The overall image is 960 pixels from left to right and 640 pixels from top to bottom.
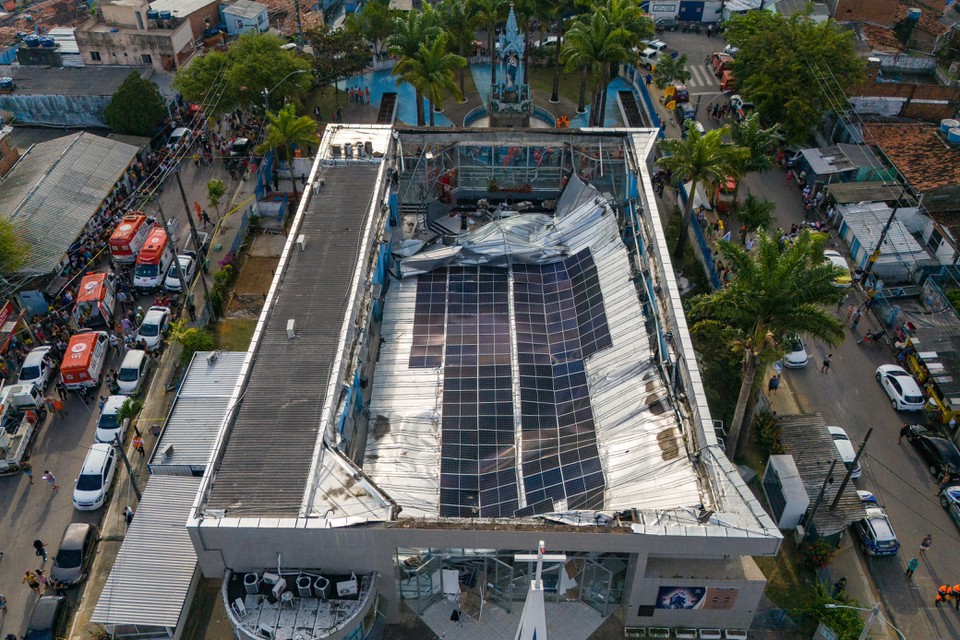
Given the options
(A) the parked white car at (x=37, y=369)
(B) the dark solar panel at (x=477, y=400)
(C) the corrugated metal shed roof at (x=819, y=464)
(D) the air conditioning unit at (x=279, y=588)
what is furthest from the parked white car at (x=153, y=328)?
(C) the corrugated metal shed roof at (x=819, y=464)

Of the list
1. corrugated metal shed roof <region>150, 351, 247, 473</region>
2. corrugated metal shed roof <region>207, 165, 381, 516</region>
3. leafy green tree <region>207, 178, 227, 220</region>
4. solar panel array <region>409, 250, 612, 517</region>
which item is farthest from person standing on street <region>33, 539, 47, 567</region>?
leafy green tree <region>207, 178, 227, 220</region>

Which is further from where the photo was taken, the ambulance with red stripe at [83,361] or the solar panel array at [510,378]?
the ambulance with red stripe at [83,361]

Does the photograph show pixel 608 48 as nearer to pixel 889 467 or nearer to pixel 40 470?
pixel 889 467

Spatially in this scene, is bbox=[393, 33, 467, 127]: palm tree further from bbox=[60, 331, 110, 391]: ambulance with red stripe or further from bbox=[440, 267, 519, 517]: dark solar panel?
bbox=[60, 331, 110, 391]: ambulance with red stripe

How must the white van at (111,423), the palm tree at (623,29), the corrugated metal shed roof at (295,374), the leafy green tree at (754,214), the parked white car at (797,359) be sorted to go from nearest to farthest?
the corrugated metal shed roof at (295,374), the white van at (111,423), the parked white car at (797,359), the leafy green tree at (754,214), the palm tree at (623,29)

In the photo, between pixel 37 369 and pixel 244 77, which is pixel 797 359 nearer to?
pixel 37 369

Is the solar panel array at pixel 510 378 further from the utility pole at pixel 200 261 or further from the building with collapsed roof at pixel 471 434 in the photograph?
the utility pole at pixel 200 261

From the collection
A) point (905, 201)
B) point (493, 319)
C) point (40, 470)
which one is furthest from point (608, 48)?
point (40, 470)
